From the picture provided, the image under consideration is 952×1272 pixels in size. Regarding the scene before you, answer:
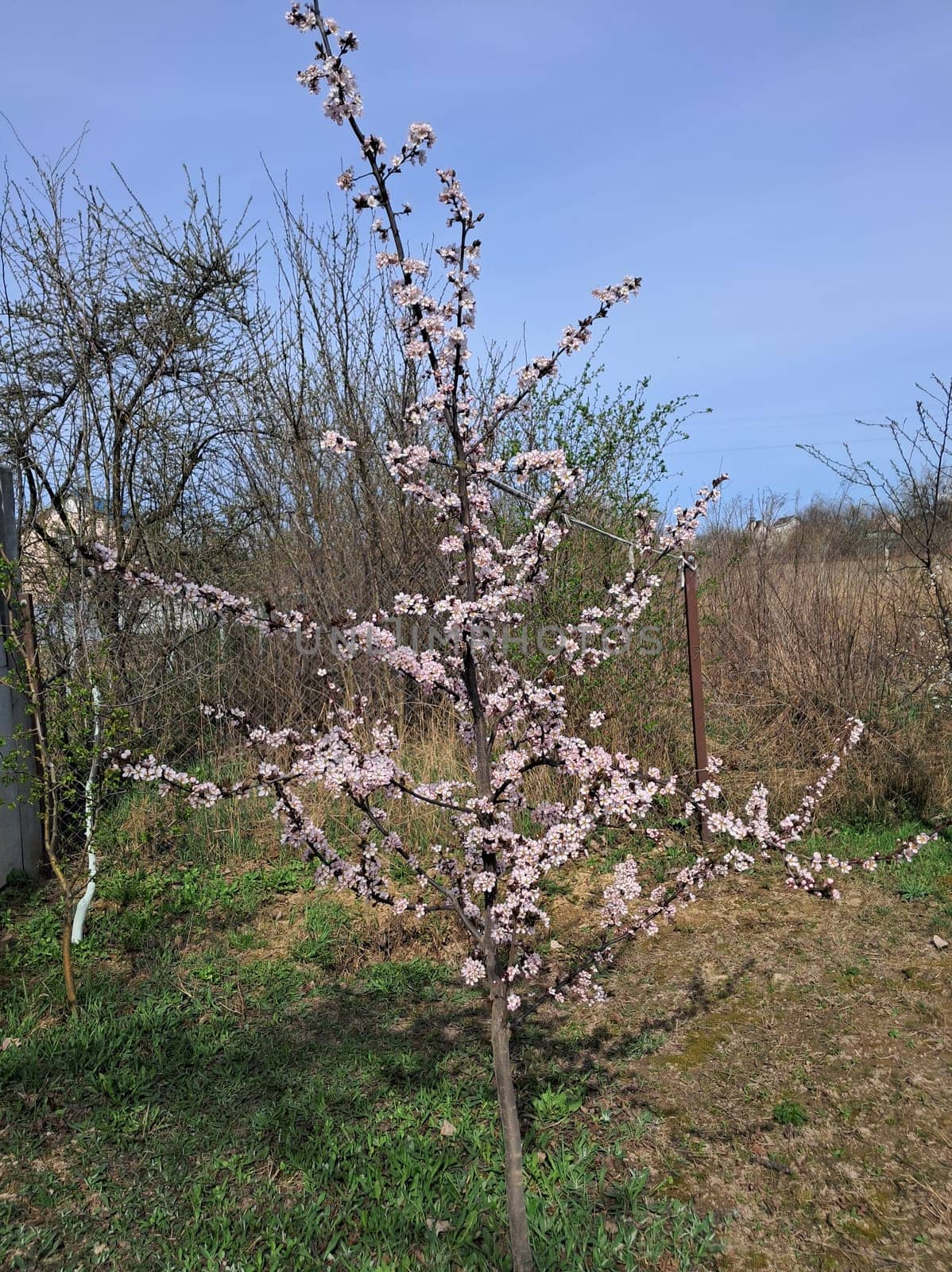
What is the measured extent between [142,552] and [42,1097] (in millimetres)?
5190

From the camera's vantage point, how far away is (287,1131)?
2857mm

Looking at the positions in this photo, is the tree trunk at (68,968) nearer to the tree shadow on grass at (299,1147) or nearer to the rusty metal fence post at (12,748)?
the tree shadow on grass at (299,1147)

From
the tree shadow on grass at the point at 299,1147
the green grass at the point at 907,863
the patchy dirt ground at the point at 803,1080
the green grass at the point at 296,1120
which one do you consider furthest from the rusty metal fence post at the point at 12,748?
the green grass at the point at 907,863

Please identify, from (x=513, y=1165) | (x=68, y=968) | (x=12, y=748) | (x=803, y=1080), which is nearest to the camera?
(x=513, y=1165)

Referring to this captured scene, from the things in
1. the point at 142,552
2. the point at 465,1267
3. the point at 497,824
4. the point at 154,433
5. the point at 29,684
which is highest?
the point at 154,433

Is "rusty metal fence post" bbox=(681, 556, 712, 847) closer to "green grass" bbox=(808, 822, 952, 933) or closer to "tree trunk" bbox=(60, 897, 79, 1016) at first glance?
"green grass" bbox=(808, 822, 952, 933)

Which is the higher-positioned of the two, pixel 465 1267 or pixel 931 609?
pixel 931 609

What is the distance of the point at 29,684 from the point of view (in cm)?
430

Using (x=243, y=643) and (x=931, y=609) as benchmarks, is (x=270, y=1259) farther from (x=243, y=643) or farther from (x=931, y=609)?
(x=931, y=609)

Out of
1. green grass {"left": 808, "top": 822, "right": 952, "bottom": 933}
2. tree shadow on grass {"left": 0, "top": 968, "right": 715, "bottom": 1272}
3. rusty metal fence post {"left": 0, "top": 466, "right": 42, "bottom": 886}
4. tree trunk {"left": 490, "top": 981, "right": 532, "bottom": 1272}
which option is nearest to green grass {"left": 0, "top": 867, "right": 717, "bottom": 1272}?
tree shadow on grass {"left": 0, "top": 968, "right": 715, "bottom": 1272}

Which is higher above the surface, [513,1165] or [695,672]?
[695,672]

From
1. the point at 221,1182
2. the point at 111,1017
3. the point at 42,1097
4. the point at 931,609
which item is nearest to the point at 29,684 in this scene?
the point at 111,1017

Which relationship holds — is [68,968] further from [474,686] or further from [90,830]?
[474,686]

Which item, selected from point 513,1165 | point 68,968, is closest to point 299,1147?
point 513,1165
